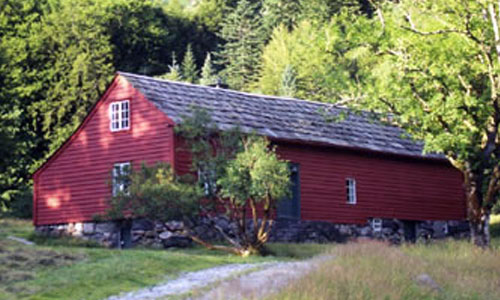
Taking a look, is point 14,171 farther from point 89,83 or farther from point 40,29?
point 40,29

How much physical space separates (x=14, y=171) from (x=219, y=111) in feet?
57.5

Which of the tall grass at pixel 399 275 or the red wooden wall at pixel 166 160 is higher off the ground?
the red wooden wall at pixel 166 160

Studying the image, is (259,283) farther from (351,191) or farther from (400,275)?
(351,191)

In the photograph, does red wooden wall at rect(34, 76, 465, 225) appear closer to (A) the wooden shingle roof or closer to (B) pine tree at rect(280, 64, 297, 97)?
(A) the wooden shingle roof

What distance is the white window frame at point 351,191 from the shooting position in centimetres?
3750

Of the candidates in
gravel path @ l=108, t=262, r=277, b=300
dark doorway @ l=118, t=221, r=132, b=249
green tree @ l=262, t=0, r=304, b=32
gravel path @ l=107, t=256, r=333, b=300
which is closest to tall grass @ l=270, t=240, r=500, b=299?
gravel path @ l=107, t=256, r=333, b=300

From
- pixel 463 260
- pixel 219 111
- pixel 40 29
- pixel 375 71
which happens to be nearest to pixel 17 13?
pixel 40 29

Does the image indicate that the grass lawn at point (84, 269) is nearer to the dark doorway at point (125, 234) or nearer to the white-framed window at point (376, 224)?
the dark doorway at point (125, 234)

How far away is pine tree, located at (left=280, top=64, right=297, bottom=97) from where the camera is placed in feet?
222

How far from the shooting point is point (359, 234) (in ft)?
123

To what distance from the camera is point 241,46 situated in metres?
83.0

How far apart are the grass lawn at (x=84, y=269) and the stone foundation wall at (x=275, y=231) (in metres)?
3.82

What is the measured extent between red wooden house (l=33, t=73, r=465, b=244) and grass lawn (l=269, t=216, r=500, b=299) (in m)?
8.96

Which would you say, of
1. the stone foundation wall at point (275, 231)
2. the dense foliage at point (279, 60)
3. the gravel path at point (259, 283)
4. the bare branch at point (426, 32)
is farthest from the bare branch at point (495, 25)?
the gravel path at point (259, 283)
